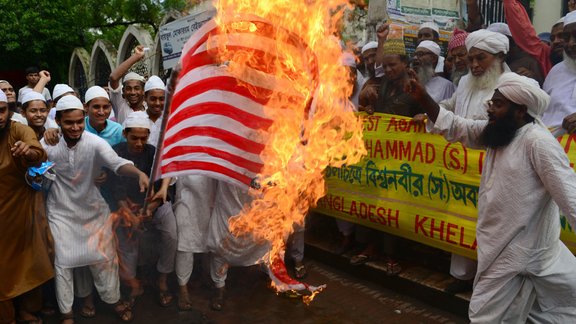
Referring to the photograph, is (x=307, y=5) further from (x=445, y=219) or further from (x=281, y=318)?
(x=281, y=318)

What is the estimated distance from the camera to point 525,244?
11.0 feet

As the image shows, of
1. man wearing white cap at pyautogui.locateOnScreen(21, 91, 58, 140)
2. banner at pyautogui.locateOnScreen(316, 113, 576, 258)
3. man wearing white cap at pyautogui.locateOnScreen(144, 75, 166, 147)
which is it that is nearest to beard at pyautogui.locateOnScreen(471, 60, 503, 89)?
banner at pyautogui.locateOnScreen(316, 113, 576, 258)

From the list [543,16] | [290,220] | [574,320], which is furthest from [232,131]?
[543,16]

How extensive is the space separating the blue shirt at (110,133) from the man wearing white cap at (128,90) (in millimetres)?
682

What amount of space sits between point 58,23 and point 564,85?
21.0 metres

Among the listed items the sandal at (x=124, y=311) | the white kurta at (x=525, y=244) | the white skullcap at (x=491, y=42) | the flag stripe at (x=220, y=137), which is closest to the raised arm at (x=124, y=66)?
the flag stripe at (x=220, y=137)

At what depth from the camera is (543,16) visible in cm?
938

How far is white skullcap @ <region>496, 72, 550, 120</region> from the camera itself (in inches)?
133

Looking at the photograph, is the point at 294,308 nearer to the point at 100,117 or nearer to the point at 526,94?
the point at 100,117

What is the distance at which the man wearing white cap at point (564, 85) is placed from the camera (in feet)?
15.8

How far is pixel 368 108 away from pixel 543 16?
208 inches

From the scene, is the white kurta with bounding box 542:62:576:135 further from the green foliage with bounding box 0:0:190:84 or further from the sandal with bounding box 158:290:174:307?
the green foliage with bounding box 0:0:190:84

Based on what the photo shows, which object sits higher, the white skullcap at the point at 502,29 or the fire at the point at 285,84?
the white skullcap at the point at 502,29

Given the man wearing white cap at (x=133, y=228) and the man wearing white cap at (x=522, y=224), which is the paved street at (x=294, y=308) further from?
the man wearing white cap at (x=522, y=224)
